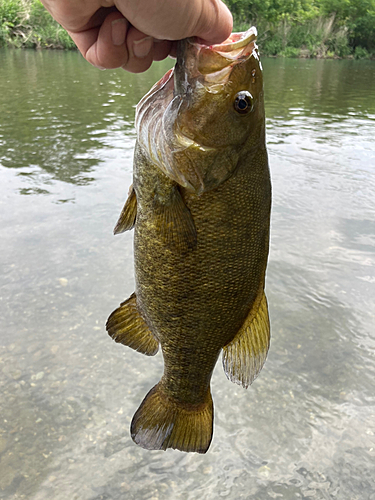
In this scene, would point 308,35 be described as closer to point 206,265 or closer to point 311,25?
point 311,25

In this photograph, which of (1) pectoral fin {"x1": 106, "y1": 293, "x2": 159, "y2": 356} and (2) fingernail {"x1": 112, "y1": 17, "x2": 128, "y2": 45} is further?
(1) pectoral fin {"x1": 106, "y1": 293, "x2": 159, "y2": 356}

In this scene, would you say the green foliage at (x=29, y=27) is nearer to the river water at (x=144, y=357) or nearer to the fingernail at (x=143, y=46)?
the river water at (x=144, y=357)

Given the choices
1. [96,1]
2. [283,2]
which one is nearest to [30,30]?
[283,2]

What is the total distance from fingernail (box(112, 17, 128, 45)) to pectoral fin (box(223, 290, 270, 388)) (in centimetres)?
122

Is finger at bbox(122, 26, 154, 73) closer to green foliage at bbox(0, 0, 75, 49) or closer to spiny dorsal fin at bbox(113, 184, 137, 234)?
spiny dorsal fin at bbox(113, 184, 137, 234)

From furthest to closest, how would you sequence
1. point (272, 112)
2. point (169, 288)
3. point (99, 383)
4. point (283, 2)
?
point (283, 2), point (272, 112), point (99, 383), point (169, 288)

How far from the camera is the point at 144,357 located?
375 cm

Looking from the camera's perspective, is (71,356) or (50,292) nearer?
(71,356)

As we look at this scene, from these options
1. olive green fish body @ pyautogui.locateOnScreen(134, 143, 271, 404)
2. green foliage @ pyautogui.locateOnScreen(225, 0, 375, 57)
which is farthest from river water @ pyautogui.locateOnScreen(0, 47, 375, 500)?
green foliage @ pyautogui.locateOnScreen(225, 0, 375, 57)

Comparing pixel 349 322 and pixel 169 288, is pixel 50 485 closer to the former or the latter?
pixel 169 288

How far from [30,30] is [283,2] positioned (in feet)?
99.5

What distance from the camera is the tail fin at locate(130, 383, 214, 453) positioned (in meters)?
2.02

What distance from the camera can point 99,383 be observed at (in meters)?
3.49

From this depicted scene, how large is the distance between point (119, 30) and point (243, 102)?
2.12 ft
